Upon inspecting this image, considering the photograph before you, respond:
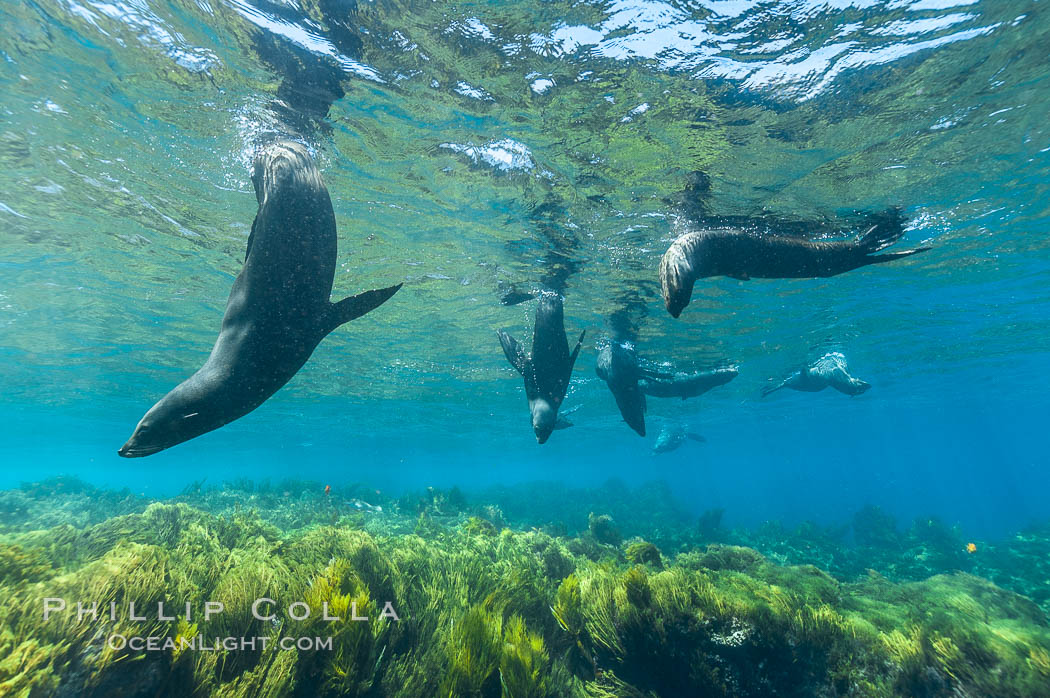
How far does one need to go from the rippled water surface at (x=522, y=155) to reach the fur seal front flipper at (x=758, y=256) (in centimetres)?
289

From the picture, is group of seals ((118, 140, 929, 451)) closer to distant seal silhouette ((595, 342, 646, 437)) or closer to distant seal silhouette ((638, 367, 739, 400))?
distant seal silhouette ((595, 342, 646, 437))

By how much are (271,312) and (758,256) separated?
16.3 ft

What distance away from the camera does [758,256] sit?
4.93 metres

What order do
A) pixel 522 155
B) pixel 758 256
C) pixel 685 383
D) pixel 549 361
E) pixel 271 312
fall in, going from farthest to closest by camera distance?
1. pixel 685 383
2. pixel 549 361
3. pixel 522 155
4. pixel 758 256
5. pixel 271 312

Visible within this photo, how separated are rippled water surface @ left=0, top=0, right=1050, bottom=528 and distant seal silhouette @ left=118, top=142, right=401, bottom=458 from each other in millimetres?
3597

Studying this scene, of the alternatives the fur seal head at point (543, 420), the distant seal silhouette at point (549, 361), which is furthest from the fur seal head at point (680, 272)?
A: the fur seal head at point (543, 420)

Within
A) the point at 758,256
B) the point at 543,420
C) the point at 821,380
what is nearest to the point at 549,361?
the point at 543,420

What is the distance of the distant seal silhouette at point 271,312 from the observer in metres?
2.95

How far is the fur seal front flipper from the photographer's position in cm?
457

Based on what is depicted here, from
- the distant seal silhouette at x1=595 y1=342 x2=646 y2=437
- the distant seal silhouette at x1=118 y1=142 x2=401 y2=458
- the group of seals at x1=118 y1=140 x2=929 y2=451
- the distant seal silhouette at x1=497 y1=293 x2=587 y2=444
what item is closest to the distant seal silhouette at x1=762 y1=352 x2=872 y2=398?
the distant seal silhouette at x1=595 y1=342 x2=646 y2=437

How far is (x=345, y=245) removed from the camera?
10875 millimetres

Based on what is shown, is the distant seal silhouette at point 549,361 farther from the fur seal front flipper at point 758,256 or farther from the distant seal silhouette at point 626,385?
the fur seal front flipper at point 758,256

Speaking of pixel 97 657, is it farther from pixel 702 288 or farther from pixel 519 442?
pixel 519 442

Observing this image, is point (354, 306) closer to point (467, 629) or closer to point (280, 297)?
point (280, 297)
